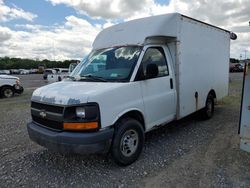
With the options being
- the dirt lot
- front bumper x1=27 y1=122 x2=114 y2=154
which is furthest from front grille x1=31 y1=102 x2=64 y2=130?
the dirt lot

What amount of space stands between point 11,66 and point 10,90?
3263 inches

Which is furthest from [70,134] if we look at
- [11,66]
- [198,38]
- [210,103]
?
[11,66]

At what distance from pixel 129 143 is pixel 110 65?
1.48 metres

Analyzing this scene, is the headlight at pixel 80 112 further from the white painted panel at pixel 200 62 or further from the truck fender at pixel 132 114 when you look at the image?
the white painted panel at pixel 200 62

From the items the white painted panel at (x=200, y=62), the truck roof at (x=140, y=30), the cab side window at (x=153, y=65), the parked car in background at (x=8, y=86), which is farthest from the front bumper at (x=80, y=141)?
the parked car in background at (x=8, y=86)

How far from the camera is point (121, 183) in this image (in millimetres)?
3660

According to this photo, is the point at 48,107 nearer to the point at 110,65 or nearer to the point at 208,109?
the point at 110,65

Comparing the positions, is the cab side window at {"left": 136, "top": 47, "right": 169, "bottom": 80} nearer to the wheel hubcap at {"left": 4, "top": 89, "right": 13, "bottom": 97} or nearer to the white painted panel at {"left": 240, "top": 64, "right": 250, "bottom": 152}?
the white painted panel at {"left": 240, "top": 64, "right": 250, "bottom": 152}

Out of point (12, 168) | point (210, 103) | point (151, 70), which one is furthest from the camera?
point (210, 103)

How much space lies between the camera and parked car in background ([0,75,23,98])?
43.0 ft

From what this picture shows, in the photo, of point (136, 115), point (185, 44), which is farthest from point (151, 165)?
point (185, 44)

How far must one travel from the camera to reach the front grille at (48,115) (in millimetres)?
3732

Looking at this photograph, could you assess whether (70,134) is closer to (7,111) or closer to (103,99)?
(103,99)

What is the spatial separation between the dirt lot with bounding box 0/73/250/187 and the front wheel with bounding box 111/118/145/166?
0.17 m
